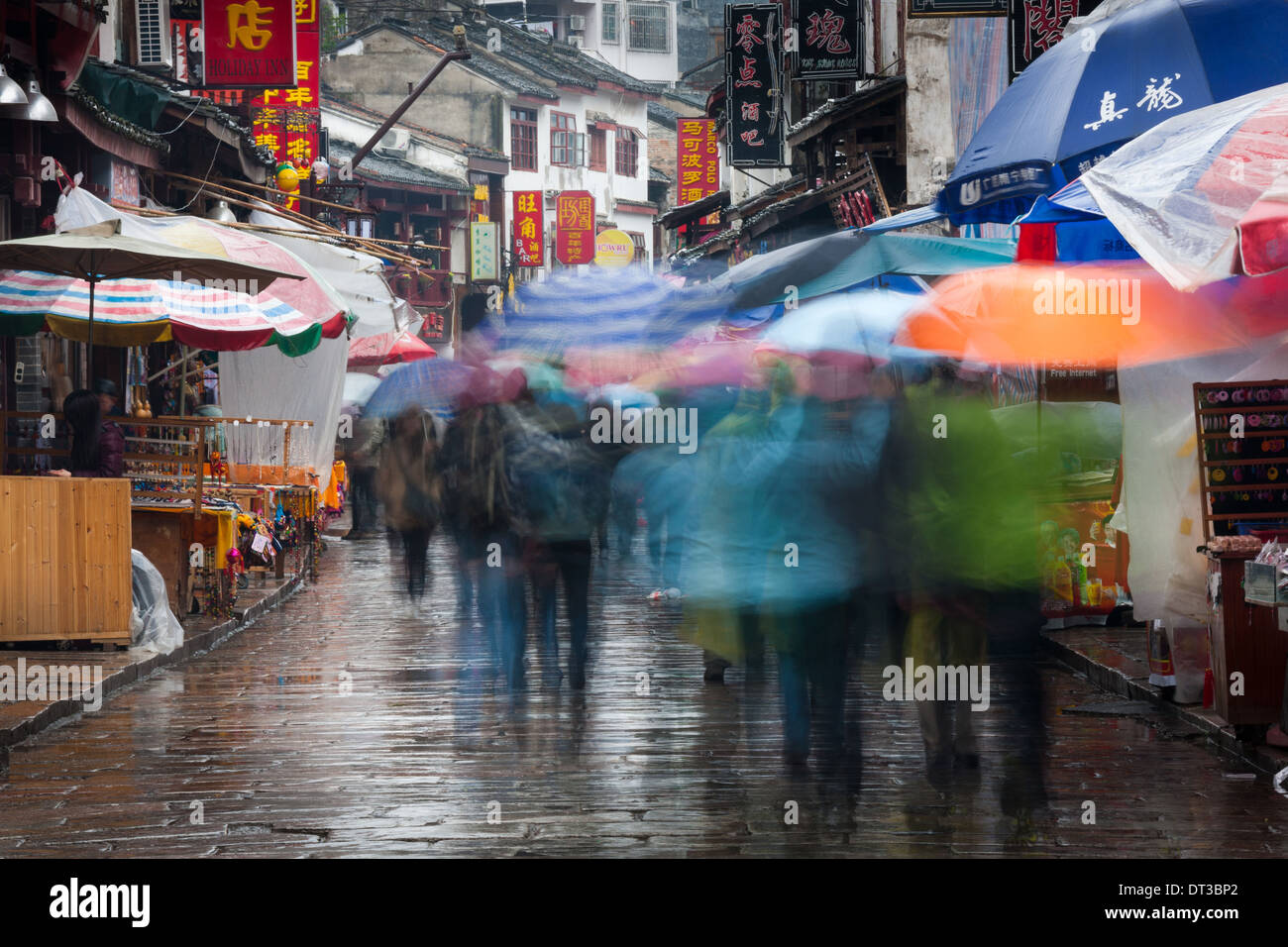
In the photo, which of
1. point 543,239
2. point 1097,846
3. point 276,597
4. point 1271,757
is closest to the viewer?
point 1097,846

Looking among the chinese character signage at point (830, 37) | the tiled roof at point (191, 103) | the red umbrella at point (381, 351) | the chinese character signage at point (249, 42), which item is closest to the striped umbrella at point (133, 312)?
the tiled roof at point (191, 103)

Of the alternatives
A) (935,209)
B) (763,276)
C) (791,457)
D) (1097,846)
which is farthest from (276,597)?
Result: (1097,846)

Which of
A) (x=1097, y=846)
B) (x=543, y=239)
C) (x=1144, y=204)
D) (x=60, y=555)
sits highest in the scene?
(x=543, y=239)

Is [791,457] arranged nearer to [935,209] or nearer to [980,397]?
[980,397]

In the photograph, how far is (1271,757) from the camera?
25.5 feet

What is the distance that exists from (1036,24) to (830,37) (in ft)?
22.3

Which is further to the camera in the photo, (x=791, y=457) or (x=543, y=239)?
(x=543, y=239)

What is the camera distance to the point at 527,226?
5262cm

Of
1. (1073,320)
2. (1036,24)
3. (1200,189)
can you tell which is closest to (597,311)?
(1073,320)

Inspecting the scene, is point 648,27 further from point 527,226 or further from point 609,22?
point 527,226

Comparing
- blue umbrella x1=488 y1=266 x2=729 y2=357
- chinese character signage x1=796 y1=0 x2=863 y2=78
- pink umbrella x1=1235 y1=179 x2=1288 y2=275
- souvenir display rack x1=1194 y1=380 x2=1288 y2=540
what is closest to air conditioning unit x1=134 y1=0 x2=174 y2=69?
chinese character signage x1=796 y1=0 x2=863 y2=78

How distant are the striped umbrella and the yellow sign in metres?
42.5

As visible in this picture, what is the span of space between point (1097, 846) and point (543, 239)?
51.2 m

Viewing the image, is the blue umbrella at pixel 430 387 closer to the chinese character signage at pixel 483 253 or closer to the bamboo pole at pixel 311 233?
the bamboo pole at pixel 311 233
